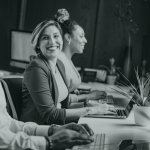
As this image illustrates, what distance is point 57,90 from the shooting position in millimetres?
1753

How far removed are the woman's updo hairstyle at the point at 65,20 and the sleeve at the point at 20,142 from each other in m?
1.43

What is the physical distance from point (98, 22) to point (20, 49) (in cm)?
116

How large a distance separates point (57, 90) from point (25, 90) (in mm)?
217

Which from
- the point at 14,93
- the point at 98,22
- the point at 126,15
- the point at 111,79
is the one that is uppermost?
the point at 126,15

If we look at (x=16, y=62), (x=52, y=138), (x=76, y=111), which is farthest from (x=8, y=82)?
(x=16, y=62)

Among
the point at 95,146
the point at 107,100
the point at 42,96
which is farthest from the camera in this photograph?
the point at 107,100

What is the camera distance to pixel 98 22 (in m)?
3.67

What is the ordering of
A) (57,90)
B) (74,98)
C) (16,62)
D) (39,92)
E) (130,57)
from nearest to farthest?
(39,92) < (57,90) < (74,98) < (130,57) < (16,62)

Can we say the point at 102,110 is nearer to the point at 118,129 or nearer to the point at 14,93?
the point at 118,129

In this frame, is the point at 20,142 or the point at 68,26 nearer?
the point at 20,142

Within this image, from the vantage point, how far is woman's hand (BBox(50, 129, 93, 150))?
1021mm

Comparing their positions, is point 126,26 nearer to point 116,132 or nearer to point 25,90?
point 25,90

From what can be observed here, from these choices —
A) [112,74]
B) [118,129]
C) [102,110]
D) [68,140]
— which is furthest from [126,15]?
[68,140]

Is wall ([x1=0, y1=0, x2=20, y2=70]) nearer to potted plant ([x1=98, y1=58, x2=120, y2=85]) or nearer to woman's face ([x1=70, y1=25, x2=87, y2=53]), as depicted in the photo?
potted plant ([x1=98, y1=58, x2=120, y2=85])
